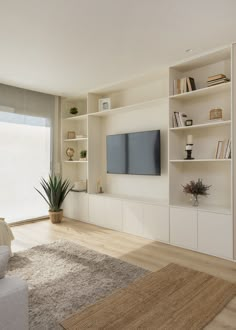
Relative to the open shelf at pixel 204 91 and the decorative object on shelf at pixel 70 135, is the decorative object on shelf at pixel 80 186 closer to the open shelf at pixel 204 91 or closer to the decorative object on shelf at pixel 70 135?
the decorative object on shelf at pixel 70 135

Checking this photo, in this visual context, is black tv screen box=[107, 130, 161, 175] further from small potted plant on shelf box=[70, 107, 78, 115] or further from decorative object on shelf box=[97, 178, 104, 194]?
small potted plant on shelf box=[70, 107, 78, 115]

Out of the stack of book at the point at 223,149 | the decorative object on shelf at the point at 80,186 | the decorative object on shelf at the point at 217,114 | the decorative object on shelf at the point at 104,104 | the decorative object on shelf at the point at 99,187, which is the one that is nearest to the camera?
the stack of book at the point at 223,149

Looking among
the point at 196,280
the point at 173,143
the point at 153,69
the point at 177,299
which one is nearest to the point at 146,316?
the point at 177,299

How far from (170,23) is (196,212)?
2.16 m

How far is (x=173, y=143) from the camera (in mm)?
3596

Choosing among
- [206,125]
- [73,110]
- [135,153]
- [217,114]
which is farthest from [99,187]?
[217,114]

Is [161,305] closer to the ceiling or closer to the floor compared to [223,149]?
closer to the floor

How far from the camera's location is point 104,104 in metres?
4.68

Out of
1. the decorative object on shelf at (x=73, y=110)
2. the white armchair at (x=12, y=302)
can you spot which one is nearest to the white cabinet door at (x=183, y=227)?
the white armchair at (x=12, y=302)

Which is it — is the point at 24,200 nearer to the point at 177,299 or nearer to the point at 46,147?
the point at 46,147

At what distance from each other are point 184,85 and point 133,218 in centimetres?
210

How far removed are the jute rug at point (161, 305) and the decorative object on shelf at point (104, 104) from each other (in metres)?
3.10

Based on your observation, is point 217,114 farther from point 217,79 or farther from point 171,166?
point 171,166

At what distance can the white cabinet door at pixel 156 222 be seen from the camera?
3.53m
